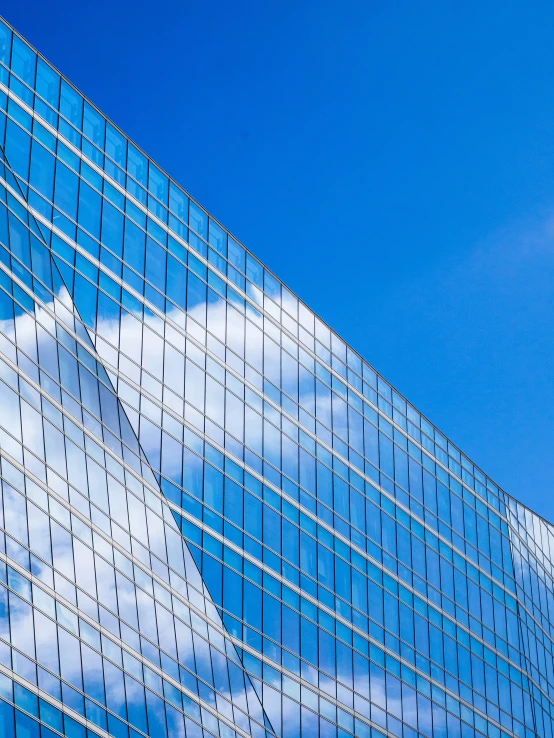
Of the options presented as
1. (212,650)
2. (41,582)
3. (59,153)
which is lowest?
(41,582)

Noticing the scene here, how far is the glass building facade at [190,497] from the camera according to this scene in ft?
103

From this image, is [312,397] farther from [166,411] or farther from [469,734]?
[469,734]

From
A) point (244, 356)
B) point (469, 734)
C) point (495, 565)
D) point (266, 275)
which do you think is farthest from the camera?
point (495, 565)

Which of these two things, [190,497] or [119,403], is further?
[190,497]

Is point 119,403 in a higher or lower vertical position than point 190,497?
higher

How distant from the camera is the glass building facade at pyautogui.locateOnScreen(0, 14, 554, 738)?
31484 millimetres

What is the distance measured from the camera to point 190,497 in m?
38.2

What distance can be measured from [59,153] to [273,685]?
2191 centimetres

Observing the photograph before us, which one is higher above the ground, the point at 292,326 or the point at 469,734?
the point at 292,326

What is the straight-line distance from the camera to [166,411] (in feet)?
126

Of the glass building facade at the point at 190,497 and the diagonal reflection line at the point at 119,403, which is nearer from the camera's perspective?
the glass building facade at the point at 190,497

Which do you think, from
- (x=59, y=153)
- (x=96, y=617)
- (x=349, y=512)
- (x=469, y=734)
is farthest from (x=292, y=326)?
(x=469, y=734)

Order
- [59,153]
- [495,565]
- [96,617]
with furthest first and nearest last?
[495,565] < [59,153] < [96,617]

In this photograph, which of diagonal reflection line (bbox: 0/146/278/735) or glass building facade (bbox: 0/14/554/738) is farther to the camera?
diagonal reflection line (bbox: 0/146/278/735)
